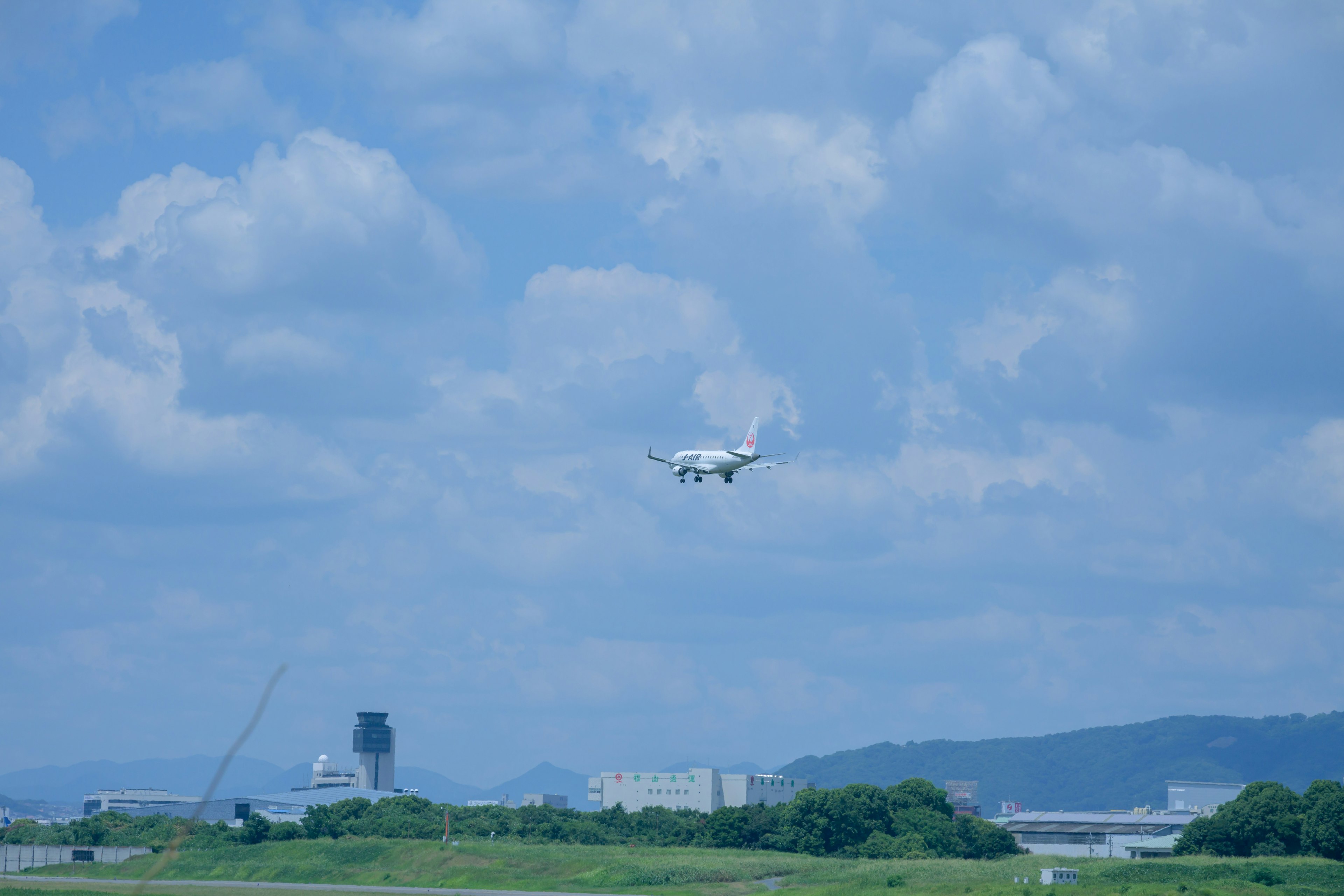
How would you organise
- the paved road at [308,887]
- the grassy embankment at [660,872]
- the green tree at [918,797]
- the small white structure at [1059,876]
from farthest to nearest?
the green tree at [918,797] < the paved road at [308,887] < the small white structure at [1059,876] < the grassy embankment at [660,872]

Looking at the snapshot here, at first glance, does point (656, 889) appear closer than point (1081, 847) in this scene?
Yes

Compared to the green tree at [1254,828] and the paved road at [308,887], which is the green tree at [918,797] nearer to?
the green tree at [1254,828]

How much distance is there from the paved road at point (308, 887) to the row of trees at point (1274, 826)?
234 feet

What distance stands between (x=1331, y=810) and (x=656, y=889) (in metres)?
71.6

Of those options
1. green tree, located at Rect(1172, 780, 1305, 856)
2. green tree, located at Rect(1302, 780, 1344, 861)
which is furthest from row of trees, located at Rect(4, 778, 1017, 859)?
green tree, located at Rect(1302, 780, 1344, 861)

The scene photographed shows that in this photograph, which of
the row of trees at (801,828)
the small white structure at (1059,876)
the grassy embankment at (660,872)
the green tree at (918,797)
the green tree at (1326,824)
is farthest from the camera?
the green tree at (918,797)

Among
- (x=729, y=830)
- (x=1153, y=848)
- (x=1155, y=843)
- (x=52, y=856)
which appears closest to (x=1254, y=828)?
(x=1153, y=848)

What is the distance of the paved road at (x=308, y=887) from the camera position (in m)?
125

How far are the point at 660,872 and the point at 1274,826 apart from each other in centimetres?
6840


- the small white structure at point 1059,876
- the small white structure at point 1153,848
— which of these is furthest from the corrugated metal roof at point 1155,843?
the small white structure at point 1059,876

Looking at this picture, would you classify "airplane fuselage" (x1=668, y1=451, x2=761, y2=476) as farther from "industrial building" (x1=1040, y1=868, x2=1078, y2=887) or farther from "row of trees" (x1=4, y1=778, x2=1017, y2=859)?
"row of trees" (x1=4, y1=778, x2=1017, y2=859)

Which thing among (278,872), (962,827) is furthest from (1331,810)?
(278,872)

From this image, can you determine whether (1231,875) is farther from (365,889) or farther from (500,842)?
(500,842)

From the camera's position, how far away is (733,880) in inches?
5148
